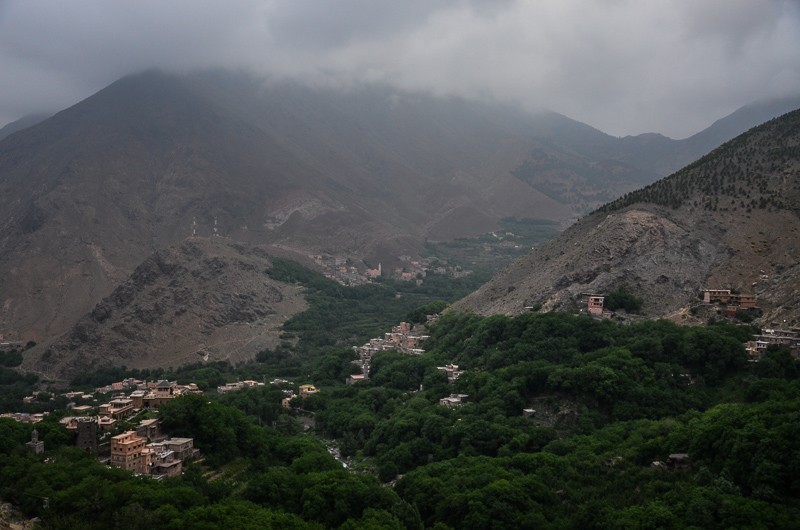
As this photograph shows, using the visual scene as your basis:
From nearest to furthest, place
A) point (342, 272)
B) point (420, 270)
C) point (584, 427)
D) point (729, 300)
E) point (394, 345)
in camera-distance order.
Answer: point (584, 427), point (729, 300), point (394, 345), point (342, 272), point (420, 270)

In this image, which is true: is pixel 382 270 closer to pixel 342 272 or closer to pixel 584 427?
pixel 342 272

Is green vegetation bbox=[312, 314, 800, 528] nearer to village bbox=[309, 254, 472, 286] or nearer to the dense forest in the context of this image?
the dense forest

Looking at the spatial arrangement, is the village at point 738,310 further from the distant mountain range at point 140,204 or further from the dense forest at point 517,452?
the distant mountain range at point 140,204

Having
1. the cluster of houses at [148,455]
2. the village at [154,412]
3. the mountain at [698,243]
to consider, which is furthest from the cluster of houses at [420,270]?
the cluster of houses at [148,455]

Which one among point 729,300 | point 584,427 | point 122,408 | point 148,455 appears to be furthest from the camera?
point 729,300

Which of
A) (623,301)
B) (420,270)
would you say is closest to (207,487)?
(623,301)

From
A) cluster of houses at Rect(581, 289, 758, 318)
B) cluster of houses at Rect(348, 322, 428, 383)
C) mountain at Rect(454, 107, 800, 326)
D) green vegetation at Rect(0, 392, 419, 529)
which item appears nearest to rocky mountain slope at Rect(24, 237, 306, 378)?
cluster of houses at Rect(348, 322, 428, 383)

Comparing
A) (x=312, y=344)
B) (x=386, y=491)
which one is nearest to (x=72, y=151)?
(x=312, y=344)
